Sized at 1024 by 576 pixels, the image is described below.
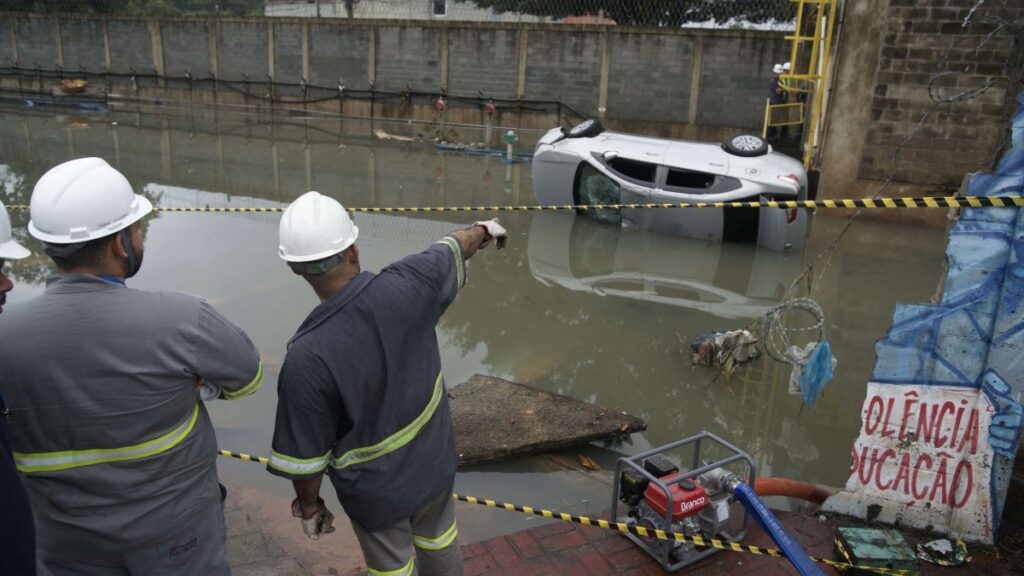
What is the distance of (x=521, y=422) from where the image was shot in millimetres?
4906

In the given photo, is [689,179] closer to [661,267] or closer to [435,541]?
[661,267]

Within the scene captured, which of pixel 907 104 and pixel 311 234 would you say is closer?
pixel 311 234

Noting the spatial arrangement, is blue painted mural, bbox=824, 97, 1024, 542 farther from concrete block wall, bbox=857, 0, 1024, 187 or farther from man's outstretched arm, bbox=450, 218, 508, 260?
concrete block wall, bbox=857, 0, 1024, 187

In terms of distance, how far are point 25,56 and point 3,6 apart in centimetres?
338

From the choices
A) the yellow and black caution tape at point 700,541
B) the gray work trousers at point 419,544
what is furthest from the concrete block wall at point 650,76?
the gray work trousers at point 419,544

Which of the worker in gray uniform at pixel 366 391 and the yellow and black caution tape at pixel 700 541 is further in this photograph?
the yellow and black caution tape at pixel 700 541

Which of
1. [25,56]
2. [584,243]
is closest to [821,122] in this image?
[584,243]

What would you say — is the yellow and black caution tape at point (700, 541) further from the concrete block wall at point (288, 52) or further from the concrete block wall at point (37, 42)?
the concrete block wall at point (37, 42)

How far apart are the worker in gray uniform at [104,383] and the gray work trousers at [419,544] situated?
661 millimetres

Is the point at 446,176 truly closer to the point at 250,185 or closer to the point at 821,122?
the point at 250,185

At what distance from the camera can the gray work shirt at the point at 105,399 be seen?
1.99 m

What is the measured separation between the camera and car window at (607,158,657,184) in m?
10.1

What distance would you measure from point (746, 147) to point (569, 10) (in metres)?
17.4

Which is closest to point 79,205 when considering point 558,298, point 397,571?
point 397,571
